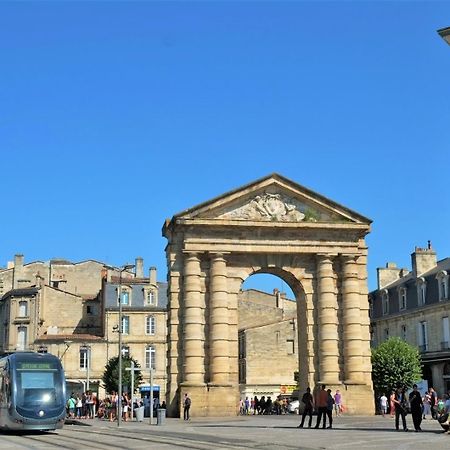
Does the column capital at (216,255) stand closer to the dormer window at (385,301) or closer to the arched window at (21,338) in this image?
the dormer window at (385,301)

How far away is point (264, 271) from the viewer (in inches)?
1656

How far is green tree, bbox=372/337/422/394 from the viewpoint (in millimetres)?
53847

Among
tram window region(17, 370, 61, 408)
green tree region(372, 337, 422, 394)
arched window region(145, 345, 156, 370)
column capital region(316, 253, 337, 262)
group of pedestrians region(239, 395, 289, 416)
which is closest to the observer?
tram window region(17, 370, 61, 408)

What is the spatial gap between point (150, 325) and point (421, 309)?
25266 millimetres

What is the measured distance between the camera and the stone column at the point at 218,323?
130ft

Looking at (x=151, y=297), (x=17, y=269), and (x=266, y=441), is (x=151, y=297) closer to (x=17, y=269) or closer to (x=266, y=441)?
(x=17, y=269)

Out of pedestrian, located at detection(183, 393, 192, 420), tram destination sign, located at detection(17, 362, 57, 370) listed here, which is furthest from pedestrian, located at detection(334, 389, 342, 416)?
tram destination sign, located at detection(17, 362, 57, 370)

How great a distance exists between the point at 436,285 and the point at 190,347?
28982mm

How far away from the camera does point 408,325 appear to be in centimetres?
6600

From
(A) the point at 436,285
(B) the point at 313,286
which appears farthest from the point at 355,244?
(A) the point at 436,285

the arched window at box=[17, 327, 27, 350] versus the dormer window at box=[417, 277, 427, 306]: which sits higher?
the dormer window at box=[417, 277, 427, 306]

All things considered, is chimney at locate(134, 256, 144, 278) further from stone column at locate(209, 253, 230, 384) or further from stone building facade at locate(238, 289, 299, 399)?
stone column at locate(209, 253, 230, 384)

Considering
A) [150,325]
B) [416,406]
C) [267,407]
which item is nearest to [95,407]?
[267,407]

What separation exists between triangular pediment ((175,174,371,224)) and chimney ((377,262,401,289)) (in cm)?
3187
